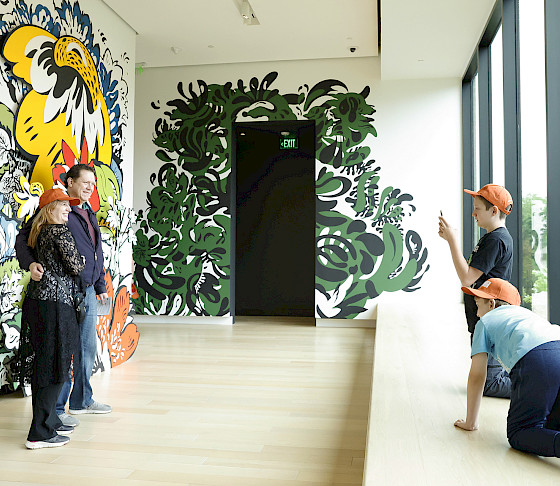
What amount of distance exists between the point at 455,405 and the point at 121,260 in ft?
12.6

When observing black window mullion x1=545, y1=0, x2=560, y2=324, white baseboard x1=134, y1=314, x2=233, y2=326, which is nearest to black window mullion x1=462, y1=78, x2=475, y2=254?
white baseboard x1=134, y1=314, x2=233, y2=326

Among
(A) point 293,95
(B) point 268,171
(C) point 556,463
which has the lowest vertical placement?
(C) point 556,463

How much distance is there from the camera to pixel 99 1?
5.51 meters

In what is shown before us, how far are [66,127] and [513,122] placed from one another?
364cm

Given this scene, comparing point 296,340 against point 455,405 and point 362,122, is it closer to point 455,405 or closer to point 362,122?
point 362,122

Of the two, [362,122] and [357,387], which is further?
[362,122]

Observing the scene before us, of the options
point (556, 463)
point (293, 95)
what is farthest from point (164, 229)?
point (556, 463)

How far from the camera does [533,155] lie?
4.10 meters

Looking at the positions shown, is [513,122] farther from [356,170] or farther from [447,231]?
[356,170]

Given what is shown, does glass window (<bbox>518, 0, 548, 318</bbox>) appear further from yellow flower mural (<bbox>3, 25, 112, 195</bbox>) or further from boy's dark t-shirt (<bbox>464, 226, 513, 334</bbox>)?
yellow flower mural (<bbox>3, 25, 112, 195</bbox>)

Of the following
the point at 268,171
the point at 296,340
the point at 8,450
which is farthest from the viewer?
the point at 268,171

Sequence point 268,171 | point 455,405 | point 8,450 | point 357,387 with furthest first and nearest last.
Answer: point 268,171, point 357,387, point 8,450, point 455,405

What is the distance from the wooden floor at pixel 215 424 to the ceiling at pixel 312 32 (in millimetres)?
3339

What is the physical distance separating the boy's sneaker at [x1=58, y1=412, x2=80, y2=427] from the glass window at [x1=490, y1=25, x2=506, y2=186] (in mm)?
4068
